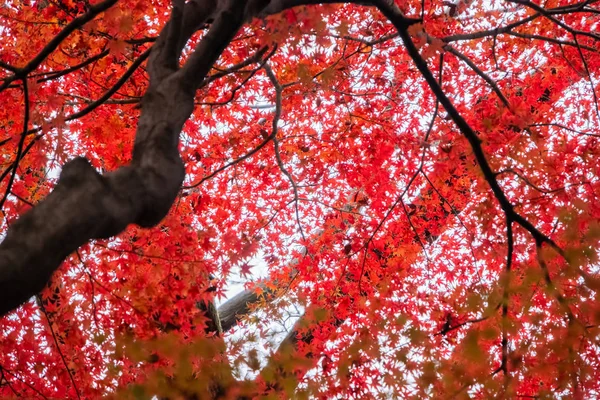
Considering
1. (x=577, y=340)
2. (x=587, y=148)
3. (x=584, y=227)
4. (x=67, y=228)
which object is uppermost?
(x=587, y=148)

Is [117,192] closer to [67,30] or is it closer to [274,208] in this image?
[67,30]

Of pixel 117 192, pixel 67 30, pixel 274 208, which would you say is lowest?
pixel 117 192

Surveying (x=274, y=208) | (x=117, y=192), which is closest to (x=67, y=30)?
(x=117, y=192)

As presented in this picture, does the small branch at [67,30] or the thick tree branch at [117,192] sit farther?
the small branch at [67,30]

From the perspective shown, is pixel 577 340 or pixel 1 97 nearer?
pixel 577 340

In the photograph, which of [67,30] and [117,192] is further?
[67,30]

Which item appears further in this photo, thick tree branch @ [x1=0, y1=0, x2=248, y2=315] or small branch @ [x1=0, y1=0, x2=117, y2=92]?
small branch @ [x1=0, y1=0, x2=117, y2=92]

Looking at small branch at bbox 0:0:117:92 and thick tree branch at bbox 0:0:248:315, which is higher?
small branch at bbox 0:0:117:92

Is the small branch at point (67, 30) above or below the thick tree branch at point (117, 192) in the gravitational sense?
above

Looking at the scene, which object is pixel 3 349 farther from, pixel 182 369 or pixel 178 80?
pixel 178 80

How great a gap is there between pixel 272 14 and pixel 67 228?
1793 millimetres

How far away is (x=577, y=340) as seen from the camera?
124 inches

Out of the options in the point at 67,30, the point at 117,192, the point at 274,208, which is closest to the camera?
the point at 117,192

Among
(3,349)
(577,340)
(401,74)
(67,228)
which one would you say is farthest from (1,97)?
(577,340)
